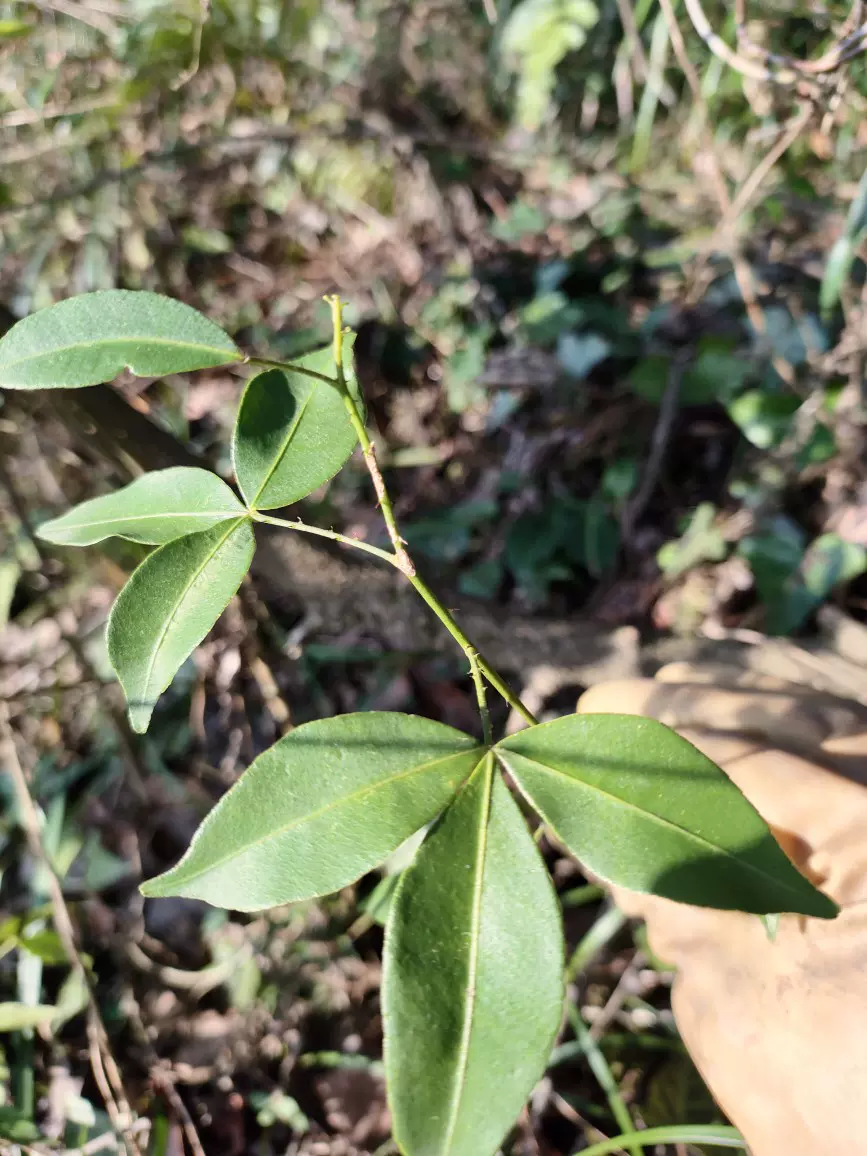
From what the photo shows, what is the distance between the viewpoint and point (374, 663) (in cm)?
193

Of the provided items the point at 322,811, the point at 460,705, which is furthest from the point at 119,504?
the point at 460,705

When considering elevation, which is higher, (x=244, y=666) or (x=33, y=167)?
(x=33, y=167)

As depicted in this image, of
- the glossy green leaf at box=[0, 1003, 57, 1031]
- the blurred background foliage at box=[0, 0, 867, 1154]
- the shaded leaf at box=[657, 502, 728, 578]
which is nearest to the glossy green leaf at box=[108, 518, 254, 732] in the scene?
the blurred background foliage at box=[0, 0, 867, 1154]

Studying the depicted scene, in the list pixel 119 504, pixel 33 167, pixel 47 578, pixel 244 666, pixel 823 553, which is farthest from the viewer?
pixel 33 167

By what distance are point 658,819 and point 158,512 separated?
487 millimetres

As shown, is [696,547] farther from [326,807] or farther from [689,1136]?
[326,807]

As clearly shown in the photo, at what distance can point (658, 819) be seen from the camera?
22.0 inches

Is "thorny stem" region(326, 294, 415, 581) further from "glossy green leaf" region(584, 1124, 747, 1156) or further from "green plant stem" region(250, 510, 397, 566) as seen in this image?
"glossy green leaf" region(584, 1124, 747, 1156)

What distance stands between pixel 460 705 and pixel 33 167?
6.74ft

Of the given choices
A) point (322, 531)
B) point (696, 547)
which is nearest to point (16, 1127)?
point (322, 531)

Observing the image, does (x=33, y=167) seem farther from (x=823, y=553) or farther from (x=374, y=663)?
(x=823, y=553)

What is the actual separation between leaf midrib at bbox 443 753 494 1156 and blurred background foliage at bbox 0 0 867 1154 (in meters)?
0.50

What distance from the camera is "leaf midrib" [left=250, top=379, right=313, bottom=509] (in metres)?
0.68

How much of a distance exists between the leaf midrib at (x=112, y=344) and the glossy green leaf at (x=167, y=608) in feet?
0.53
